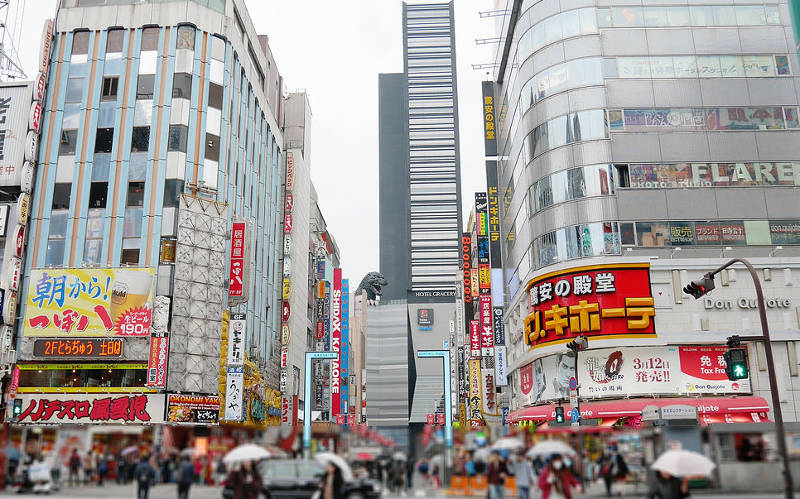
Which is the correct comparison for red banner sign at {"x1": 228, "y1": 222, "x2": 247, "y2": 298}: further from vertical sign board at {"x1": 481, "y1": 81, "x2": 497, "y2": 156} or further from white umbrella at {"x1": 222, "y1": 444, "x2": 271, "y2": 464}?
white umbrella at {"x1": 222, "y1": 444, "x2": 271, "y2": 464}

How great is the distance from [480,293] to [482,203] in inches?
435

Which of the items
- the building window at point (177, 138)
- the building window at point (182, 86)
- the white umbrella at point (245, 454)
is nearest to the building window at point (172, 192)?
the building window at point (177, 138)

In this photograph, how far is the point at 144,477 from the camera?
1289cm

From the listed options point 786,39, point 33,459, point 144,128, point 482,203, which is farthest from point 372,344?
point 33,459

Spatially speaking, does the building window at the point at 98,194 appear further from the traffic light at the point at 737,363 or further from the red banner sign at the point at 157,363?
the traffic light at the point at 737,363

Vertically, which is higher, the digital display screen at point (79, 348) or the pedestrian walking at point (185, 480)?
the digital display screen at point (79, 348)

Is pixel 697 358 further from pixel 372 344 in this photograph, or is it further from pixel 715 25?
pixel 372 344

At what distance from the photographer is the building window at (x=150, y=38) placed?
51688 millimetres

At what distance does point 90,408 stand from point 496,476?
124ft

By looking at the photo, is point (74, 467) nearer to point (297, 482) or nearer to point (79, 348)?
point (297, 482)

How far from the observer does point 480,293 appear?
60.7 meters

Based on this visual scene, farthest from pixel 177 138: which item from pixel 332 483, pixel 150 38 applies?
pixel 332 483

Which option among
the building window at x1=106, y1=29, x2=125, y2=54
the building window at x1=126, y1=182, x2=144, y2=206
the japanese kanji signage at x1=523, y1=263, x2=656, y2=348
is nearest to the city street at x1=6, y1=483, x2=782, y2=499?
the japanese kanji signage at x1=523, y1=263, x2=656, y2=348

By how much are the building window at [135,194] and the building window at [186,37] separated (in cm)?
1154
